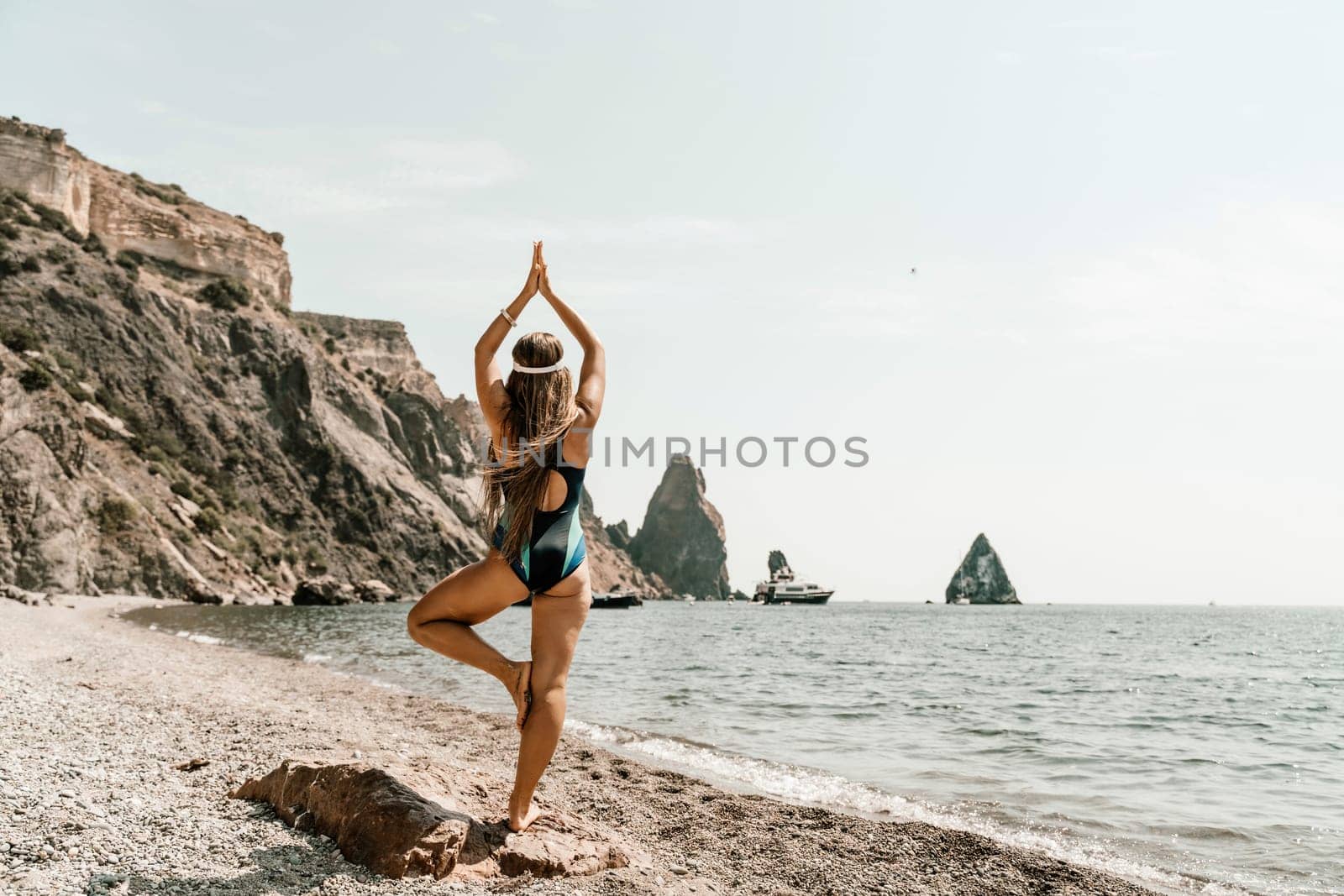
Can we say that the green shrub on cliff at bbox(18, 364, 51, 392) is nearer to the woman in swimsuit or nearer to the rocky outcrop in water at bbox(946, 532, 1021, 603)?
the woman in swimsuit

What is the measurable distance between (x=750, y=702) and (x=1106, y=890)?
31.8ft

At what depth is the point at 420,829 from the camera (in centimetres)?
412

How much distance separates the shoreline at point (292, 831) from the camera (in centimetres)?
391

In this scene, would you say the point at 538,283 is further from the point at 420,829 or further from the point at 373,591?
the point at 373,591

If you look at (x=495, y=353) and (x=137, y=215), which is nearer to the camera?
(x=495, y=353)

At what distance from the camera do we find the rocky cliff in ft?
116

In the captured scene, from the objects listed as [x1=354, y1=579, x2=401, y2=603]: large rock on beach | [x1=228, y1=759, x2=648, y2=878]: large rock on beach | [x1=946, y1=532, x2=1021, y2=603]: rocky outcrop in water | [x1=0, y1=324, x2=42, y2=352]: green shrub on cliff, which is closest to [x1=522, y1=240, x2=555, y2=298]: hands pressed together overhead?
[x1=228, y1=759, x2=648, y2=878]: large rock on beach

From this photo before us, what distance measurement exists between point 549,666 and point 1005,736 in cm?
966

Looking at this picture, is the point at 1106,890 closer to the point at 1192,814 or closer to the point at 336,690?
the point at 1192,814

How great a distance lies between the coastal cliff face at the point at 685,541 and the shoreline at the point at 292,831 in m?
153

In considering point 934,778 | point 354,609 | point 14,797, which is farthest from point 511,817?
point 354,609

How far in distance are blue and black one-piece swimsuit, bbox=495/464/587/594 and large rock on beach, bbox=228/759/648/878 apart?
1111 mm

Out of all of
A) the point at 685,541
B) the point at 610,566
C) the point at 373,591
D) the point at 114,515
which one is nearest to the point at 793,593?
the point at 610,566

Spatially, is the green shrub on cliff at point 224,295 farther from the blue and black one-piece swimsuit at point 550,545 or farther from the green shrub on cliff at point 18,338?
the blue and black one-piece swimsuit at point 550,545
